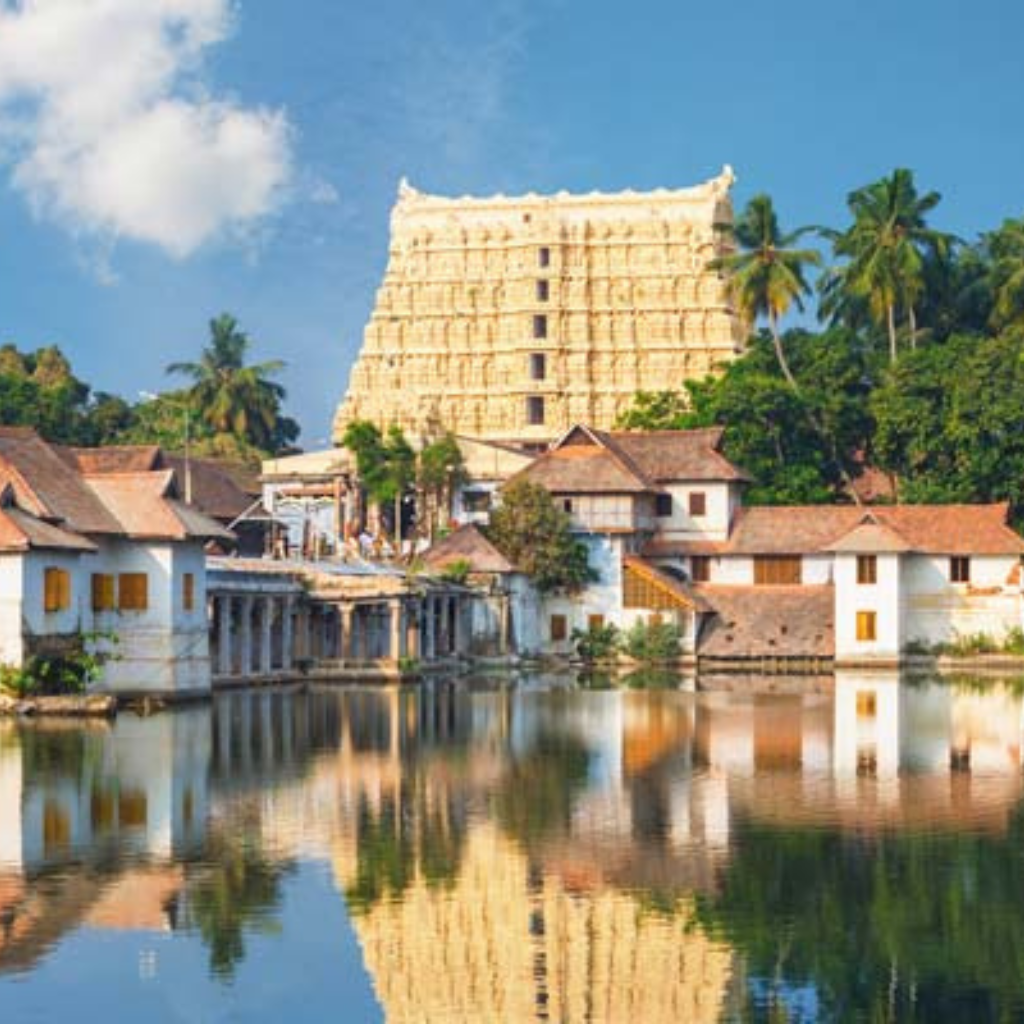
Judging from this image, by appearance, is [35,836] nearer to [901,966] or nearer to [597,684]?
[901,966]

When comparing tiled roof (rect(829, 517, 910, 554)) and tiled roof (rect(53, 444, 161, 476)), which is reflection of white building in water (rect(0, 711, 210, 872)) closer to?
tiled roof (rect(53, 444, 161, 476))

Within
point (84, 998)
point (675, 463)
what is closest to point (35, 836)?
point (84, 998)

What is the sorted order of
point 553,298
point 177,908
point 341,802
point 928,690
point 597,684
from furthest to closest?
point 553,298, point 597,684, point 928,690, point 341,802, point 177,908

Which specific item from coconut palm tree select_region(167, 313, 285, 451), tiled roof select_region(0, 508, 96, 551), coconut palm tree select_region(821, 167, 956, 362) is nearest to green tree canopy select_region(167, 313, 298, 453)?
coconut palm tree select_region(167, 313, 285, 451)

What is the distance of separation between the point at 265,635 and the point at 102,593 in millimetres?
11086

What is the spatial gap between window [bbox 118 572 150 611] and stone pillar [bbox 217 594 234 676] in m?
6.68

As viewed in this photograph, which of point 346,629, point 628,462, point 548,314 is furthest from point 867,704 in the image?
point 548,314

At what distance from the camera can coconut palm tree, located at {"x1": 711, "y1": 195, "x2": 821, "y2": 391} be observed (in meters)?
92.9

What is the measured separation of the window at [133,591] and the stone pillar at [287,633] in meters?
12.2

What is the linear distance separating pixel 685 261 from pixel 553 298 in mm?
7092

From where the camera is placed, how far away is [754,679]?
67.6m

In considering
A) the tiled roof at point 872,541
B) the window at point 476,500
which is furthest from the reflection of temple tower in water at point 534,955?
the window at point 476,500

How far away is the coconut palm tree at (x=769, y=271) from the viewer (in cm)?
9288

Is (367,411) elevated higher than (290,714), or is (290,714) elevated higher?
(367,411)
